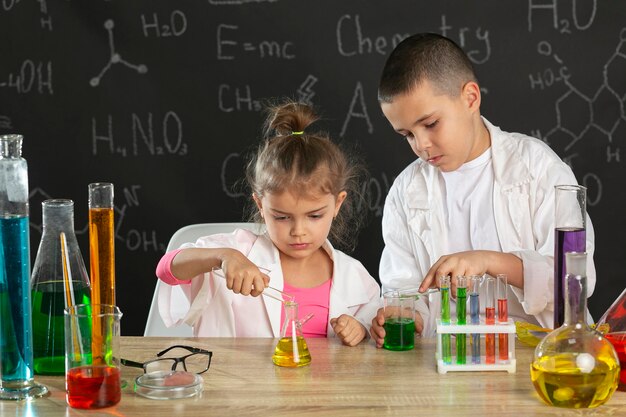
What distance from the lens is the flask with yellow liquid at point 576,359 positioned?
151 centimetres

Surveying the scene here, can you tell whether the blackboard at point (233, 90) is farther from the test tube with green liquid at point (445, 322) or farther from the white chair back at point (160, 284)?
the test tube with green liquid at point (445, 322)

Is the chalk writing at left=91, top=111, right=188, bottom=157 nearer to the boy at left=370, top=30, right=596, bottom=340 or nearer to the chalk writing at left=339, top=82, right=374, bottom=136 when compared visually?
the chalk writing at left=339, top=82, right=374, bottom=136

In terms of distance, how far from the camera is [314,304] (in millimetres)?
2387

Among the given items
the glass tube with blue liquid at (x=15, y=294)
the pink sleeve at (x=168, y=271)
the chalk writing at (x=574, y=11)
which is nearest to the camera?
the glass tube with blue liquid at (x=15, y=294)

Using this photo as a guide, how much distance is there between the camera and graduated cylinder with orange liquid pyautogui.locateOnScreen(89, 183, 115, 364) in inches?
66.0

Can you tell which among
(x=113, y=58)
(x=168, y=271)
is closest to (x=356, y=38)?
(x=113, y=58)

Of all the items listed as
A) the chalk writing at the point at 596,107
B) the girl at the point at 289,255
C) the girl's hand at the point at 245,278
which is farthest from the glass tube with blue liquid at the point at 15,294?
the chalk writing at the point at 596,107

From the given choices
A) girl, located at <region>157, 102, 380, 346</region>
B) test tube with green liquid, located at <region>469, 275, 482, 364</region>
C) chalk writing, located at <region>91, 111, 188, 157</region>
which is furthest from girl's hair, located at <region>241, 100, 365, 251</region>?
chalk writing, located at <region>91, 111, 188, 157</region>

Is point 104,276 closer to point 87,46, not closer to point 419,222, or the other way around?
point 419,222

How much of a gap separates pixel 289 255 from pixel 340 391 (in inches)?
31.5

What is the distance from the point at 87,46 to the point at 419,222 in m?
1.66

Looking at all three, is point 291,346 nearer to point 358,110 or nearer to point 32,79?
point 358,110

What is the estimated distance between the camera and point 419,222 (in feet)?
8.70

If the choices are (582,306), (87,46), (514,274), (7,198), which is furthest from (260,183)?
(87,46)
